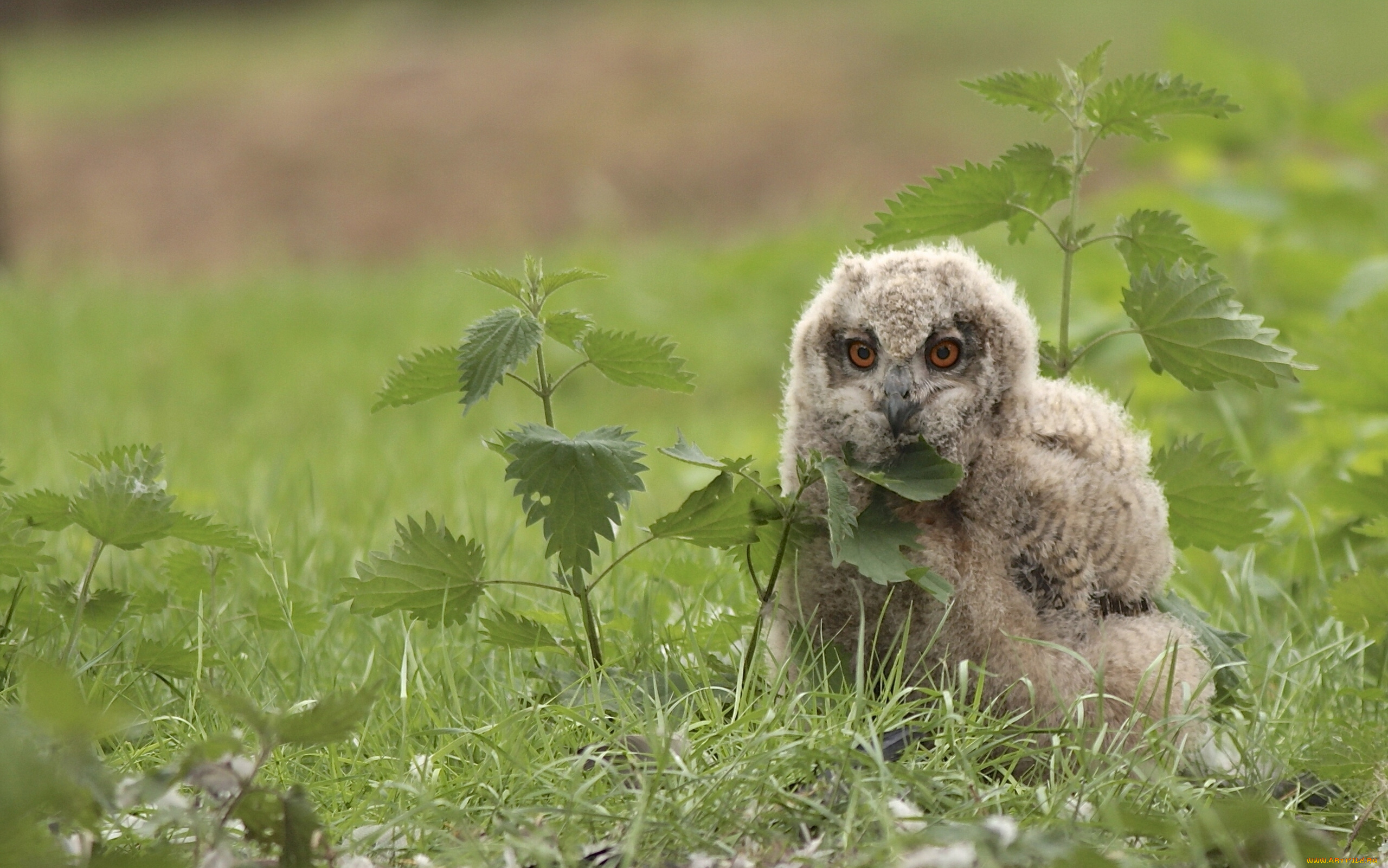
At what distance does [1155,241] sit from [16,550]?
2952 millimetres

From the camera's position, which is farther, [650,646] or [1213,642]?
[650,646]

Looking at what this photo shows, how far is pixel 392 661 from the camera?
12.1 feet

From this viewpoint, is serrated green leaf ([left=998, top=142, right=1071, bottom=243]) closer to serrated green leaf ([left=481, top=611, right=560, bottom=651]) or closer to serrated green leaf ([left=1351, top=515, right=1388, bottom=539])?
serrated green leaf ([left=1351, top=515, right=1388, bottom=539])

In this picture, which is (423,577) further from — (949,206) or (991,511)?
(949,206)

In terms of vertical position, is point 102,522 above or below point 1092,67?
below

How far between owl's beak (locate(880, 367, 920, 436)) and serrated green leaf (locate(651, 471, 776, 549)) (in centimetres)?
35

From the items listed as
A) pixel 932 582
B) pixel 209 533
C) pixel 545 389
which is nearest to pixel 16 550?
pixel 209 533

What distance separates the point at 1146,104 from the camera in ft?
10.9

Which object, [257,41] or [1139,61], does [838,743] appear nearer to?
[1139,61]

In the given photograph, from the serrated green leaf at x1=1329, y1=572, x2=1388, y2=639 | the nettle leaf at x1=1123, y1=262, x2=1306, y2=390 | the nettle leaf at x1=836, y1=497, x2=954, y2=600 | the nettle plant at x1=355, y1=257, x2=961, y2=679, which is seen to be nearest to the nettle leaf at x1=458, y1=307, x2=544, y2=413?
the nettle plant at x1=355, y1=257, x2=961, y2=679

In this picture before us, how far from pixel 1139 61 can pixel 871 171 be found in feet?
23.8

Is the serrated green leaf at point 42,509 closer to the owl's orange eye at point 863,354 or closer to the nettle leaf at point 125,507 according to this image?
the nettle leaf at point 125,507

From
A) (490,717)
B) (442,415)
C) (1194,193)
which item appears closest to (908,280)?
(490,717)

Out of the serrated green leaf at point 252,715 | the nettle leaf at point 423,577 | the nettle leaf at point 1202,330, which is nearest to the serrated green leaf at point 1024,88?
the nettle leaf at point 1202,330
